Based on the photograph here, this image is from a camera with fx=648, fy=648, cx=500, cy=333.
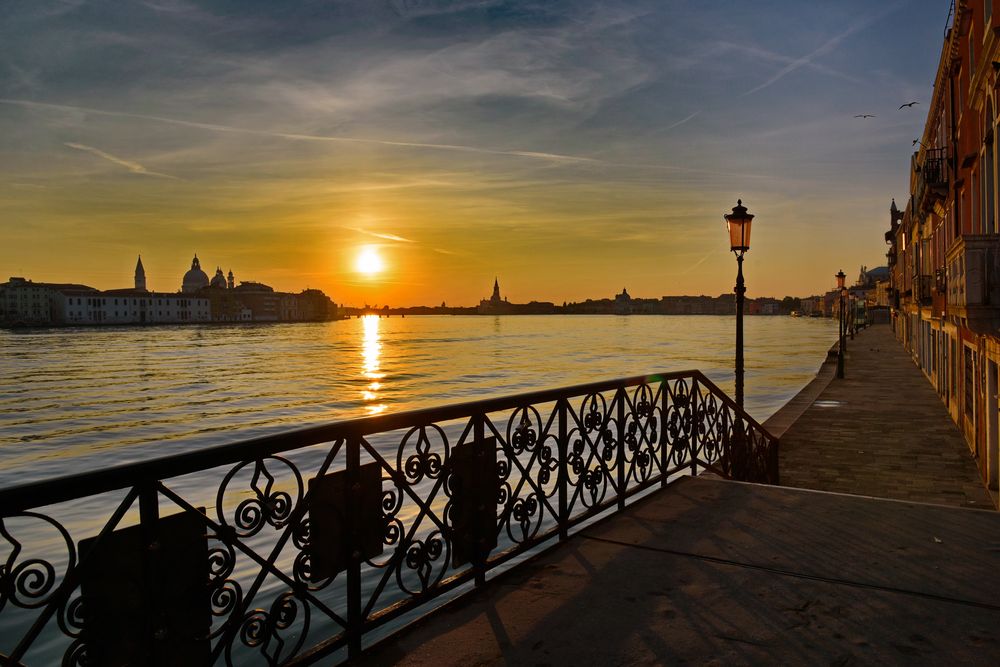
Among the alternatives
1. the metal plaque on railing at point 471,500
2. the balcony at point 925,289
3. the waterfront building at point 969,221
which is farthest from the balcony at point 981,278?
the balcony at point 925,289

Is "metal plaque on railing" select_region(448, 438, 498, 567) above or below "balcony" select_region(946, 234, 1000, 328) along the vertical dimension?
below

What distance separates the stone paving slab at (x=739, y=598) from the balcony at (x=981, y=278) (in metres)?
3.56

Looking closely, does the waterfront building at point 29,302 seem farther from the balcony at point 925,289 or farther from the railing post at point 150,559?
the railing post at point 150,559

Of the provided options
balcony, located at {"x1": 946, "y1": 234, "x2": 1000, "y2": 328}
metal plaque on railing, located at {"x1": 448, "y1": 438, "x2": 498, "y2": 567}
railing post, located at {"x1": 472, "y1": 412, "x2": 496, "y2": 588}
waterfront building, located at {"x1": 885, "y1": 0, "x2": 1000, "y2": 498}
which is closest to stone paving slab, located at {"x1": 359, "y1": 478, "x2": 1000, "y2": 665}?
railing post, located at {"x1": 472, "y1": 412, "x2": 496, "y2": 588}

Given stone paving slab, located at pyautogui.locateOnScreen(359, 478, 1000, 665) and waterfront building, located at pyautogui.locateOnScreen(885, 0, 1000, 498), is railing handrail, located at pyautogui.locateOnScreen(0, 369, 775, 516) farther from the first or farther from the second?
waterfront building, located at pyautogui.locateOnScreen(885, 0, 1000, 498)

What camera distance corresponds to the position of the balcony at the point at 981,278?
8.12m

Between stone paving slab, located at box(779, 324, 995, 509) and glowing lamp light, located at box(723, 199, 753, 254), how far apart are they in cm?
436

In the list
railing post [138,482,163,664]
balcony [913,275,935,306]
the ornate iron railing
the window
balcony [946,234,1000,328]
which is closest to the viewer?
the ornate iron railing

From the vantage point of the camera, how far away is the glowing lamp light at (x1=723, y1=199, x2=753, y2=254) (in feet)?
41.0

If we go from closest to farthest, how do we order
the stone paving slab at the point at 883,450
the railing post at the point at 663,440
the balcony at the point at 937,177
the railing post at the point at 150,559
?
the railing post at the point at 150,559, the railing post at the point at 663,440, the stone paving slab at the point at 883,450, the balcony at the point at 937,177

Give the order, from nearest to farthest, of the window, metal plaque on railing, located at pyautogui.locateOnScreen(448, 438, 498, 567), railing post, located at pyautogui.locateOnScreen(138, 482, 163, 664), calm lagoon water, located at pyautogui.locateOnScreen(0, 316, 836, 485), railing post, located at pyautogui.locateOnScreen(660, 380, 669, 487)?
railing post, located at pyautogui.locateOnScreen(138, 482, 163, 664), metal plaque on railing, located at pyautogui.locateOnScreen(448, 438, 498, 567), railing post, located at pyautogui.locateOnScreen(660, 380, 669, 487), the window, calm lagoon water, located at pyautogui.locateOnScreen(0, 316, 836, 485)

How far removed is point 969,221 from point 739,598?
41.2ft

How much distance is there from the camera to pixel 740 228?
12.6m

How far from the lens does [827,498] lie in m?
6.18
